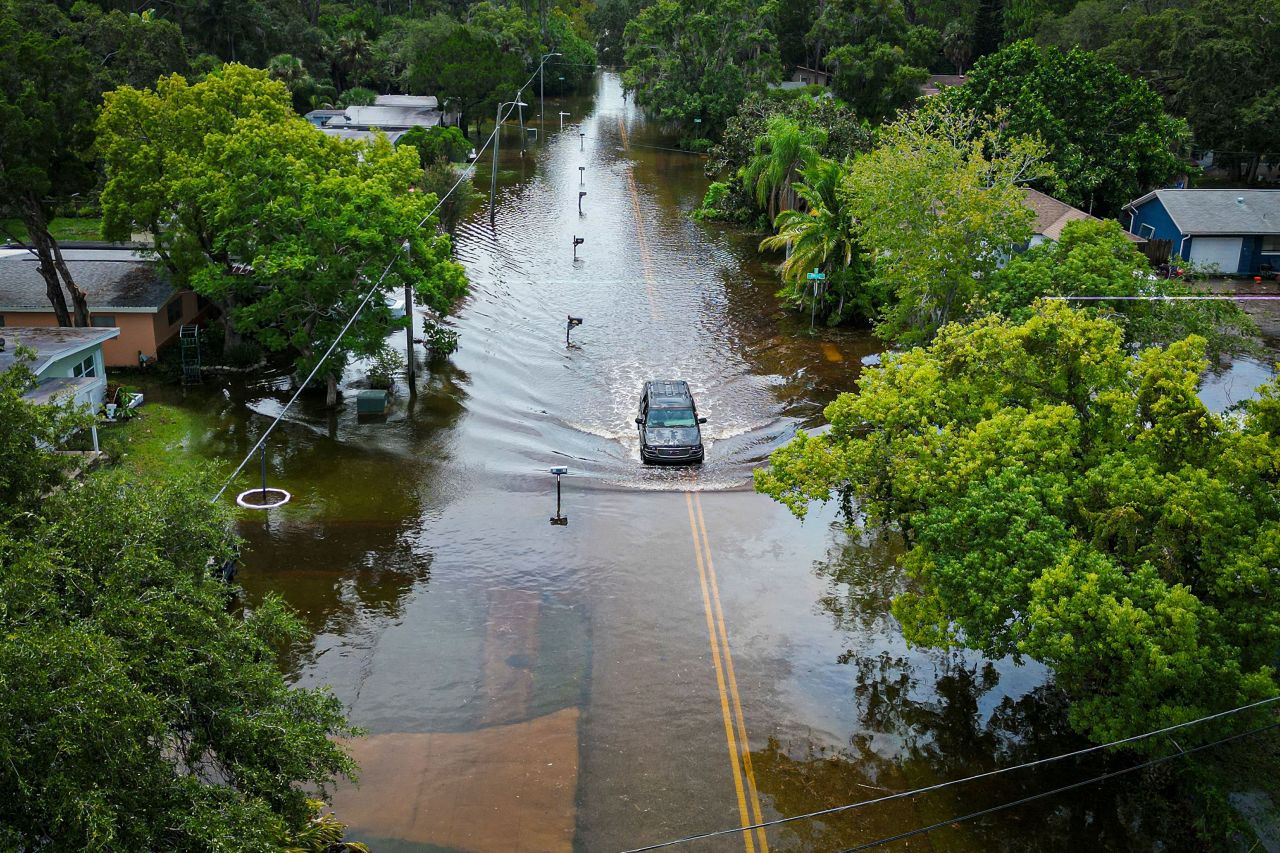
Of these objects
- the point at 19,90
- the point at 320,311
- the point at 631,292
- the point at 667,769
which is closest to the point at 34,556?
the point at 667,769

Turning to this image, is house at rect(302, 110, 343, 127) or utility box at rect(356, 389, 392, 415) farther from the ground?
house at rect(302, 110, 343, 127)

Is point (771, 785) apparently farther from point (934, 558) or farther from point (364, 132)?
point (364, 132)

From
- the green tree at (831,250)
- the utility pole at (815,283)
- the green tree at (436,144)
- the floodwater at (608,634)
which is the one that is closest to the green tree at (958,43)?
the green tree at (436,144)

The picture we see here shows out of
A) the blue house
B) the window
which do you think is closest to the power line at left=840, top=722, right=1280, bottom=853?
the window

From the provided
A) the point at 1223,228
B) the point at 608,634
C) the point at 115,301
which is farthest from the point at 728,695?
the point at 1223,228

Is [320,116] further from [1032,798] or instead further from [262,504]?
[1032,798]

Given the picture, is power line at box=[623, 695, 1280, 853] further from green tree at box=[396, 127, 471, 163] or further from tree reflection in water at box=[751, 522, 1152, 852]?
green tree at box=[396, 127, 471, 163]
